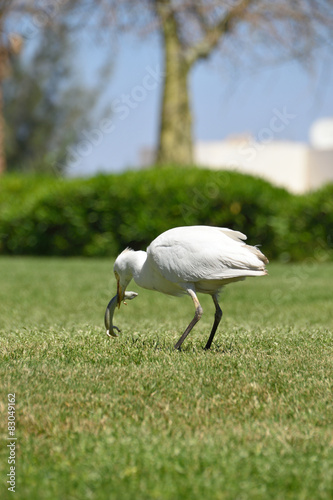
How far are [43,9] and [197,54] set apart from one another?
13.5ft

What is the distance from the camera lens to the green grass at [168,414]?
8.14ft

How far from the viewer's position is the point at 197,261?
4.13m

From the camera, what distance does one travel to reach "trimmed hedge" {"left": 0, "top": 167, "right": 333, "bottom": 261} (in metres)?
13.7

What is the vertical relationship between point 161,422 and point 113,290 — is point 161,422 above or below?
above

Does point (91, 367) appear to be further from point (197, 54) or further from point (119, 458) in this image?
point (197, 54)

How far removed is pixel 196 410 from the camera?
3141 mm

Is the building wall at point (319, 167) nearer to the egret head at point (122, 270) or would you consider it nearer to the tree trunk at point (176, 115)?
the tree trunk at point (176, 115)

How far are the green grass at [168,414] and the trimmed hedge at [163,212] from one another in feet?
26.8

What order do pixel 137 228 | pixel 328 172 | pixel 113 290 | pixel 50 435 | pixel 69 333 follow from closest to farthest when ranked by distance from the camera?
pixel 50 435 → pixel 69 333 → pixel 113 290 → pixel 137 228 → pixel 328 172

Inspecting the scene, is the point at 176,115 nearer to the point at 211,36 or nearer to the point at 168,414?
the point at 211,36

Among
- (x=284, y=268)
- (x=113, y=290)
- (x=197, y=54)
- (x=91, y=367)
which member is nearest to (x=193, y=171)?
(x=284, y=268)

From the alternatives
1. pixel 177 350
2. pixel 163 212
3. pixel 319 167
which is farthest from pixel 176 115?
pixel 319 167

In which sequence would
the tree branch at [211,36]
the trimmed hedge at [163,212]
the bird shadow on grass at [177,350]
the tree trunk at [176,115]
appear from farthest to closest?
1. the tree trunk at [176,115]
2. the tree branch at [211,36]
3. the trimmed hedge at [163,212]
4. the bird shadow on grass at [177,350]

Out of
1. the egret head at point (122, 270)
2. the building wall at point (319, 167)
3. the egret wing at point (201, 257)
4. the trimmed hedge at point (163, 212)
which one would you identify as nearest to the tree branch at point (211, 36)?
the trimmed hedge at point (163, 212)
